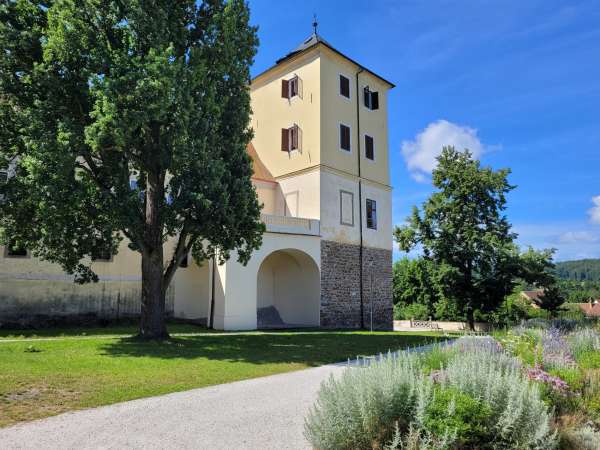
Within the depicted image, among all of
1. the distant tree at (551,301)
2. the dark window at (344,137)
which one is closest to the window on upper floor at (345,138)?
the dark window at (344,137)

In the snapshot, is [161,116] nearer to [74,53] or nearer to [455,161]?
[74,53]

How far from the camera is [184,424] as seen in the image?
5.70 metres

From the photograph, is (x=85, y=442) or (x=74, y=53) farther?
(x=74, y=53)

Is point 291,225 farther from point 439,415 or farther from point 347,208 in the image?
point 439,415

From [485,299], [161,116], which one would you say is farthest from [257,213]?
[485,299]

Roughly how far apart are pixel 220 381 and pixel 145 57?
8520 millimetres

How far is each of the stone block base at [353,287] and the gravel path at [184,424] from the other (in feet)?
51.6

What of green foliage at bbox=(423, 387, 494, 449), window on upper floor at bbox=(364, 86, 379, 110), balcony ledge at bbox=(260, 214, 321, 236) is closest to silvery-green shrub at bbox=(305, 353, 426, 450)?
green foliage at bbox=(423, 387, 494, 449)

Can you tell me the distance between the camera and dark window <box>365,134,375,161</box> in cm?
2681

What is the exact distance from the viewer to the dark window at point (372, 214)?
26328 mm

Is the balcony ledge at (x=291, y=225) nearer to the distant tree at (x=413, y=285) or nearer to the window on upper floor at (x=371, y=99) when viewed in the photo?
the window on upper floor at (x=371, y=99)

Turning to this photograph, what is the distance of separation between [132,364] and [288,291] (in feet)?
48.7

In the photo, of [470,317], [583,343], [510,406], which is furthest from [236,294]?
[470,317]

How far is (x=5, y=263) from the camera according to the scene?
1873 cm
